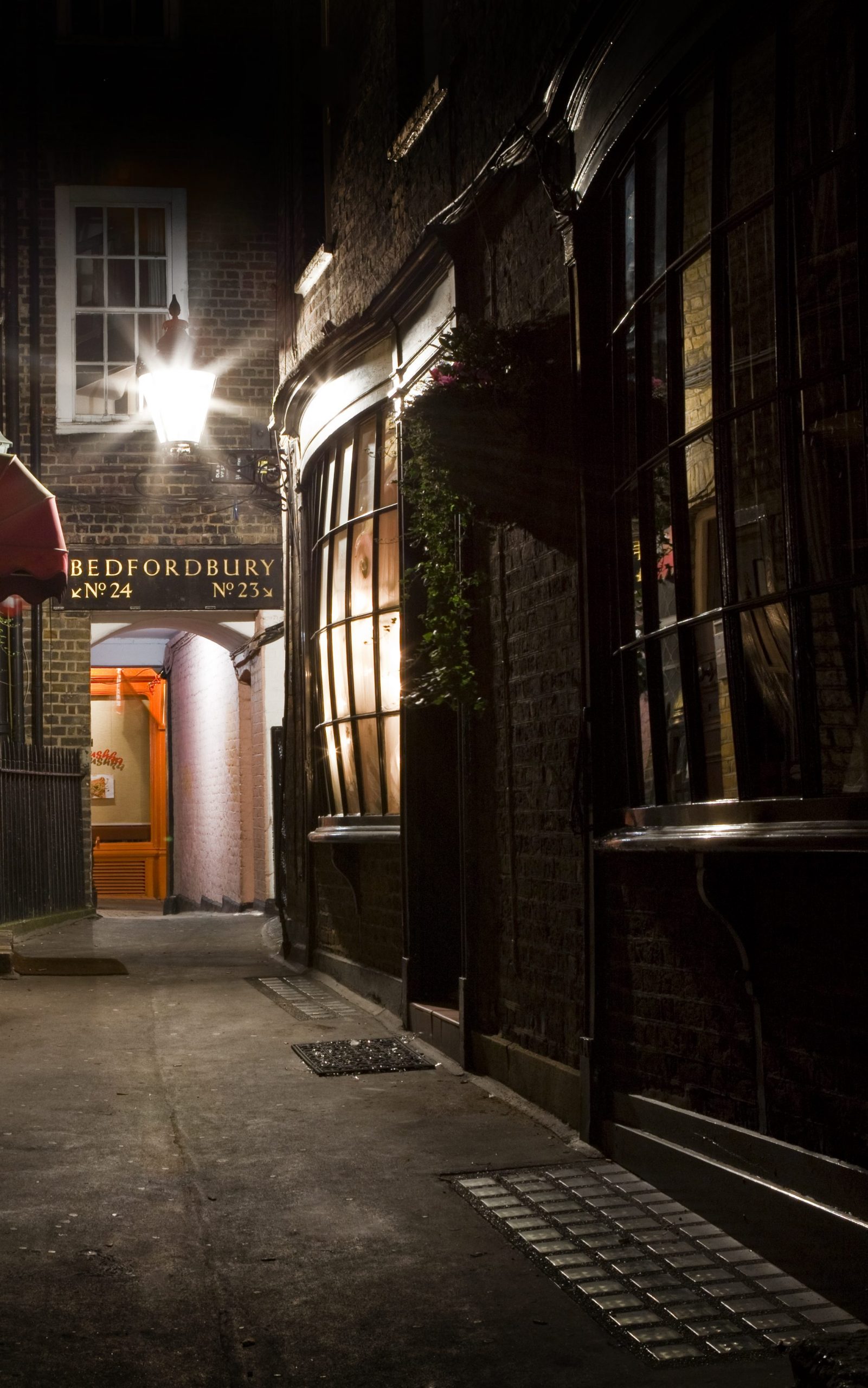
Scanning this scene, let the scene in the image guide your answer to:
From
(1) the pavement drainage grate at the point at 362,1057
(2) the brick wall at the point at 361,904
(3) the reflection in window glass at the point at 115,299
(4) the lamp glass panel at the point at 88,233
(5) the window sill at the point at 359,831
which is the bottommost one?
(1) the pavement drainage grate at the point at 362,1057

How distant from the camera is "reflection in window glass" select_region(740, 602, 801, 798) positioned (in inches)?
152

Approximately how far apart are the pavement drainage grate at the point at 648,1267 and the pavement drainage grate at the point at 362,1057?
184cm

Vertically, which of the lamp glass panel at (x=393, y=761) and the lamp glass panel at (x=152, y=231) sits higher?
the lamp glass panel at (x=152, y=231)

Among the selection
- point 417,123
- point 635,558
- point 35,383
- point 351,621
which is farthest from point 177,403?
point 635,558

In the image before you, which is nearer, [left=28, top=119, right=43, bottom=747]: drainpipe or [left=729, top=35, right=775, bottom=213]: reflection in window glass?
[left=729, top=35, right=775, bottom=213]: reflection in window glass

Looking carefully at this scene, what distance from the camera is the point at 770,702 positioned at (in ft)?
13.0

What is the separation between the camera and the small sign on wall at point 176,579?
1330 centimetres

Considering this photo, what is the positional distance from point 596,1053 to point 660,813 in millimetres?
1045

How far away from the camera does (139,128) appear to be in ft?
47.3

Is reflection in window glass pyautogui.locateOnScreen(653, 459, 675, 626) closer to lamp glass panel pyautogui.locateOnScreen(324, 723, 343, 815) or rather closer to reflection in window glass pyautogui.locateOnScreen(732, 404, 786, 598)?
reflection in window glass pyautogui.locateOnScreen(732, 404, 786, 598)

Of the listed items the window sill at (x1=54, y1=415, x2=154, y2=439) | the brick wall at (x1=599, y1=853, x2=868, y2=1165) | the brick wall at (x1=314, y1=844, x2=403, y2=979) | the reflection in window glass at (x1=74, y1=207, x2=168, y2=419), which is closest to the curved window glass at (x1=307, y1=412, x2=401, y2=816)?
the brick wall at (x1=314, y1=844, x2=403, y2=979)

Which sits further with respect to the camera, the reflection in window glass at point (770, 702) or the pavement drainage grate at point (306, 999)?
the pavement drainage grate at point (306, 999)

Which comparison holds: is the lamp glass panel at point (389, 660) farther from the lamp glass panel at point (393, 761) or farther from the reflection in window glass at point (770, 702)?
the reflection in window glass at point (770, 702)

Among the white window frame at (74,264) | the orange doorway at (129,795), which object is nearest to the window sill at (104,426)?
the white window frame at (74,264)
